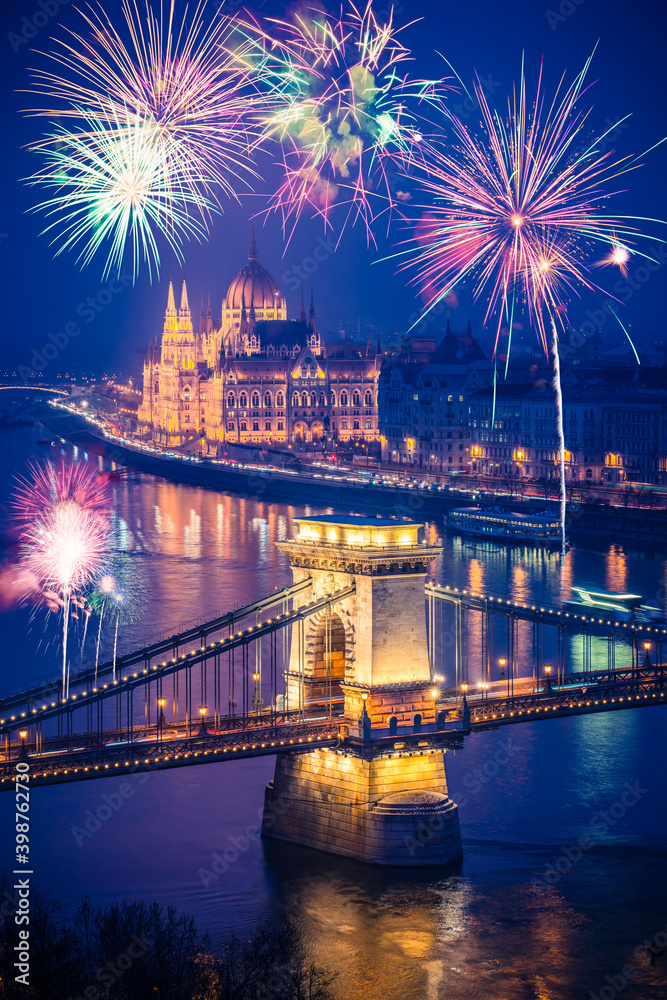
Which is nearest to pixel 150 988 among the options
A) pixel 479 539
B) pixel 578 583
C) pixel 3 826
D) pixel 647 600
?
pixel 3 826

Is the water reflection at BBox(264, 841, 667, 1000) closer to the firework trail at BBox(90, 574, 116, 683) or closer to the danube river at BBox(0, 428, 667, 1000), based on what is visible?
the danube river at BBox(0, 428, 667, 1000)

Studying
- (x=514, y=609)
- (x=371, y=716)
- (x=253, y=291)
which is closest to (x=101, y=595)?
(x=514, y=609)

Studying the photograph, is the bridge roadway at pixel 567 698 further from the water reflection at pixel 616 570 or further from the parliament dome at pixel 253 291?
the parliament dome at pixel 253 291

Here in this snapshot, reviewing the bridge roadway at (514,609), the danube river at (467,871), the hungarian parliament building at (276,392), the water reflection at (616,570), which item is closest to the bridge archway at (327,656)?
the bridge roadway at (514,609)

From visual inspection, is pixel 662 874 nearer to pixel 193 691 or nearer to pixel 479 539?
pixel 193 691

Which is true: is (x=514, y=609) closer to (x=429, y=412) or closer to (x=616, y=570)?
(x=616, y=570)

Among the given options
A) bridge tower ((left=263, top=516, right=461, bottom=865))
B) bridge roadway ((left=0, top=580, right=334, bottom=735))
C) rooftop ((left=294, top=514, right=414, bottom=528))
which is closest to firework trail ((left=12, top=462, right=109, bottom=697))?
bridge roadway ((left=0, top=580, right=334, bottom=735))
